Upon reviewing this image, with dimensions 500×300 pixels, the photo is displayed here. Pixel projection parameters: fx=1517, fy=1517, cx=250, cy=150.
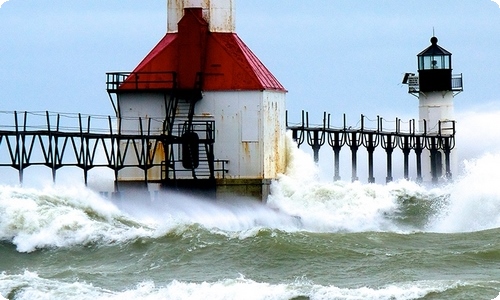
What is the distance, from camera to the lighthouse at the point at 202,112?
4622 centimetres

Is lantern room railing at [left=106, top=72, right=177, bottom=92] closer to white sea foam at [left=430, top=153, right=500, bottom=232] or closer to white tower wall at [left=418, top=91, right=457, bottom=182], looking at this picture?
white sea foam at [left=430, top=153, right=500, bottom=232]

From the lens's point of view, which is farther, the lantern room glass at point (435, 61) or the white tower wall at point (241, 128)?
the lantern room glass at point (435, 61)

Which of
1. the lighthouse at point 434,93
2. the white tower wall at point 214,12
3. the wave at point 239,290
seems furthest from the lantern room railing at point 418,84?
the wave at point 239,290

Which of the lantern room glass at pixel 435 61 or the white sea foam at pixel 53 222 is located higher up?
the lantern room glass at pixel 435 61

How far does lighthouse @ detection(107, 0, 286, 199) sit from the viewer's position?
152 feet

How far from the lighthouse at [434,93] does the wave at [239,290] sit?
131ft

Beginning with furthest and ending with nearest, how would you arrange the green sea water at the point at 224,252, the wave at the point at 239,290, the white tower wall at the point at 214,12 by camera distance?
1. the white tower wall at the point at 214,12
2. the green sea water at the point at 224,252
3. the wave at the point at 239,290

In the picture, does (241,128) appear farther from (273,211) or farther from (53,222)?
(53,222)

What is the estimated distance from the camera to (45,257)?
32844 millimetres

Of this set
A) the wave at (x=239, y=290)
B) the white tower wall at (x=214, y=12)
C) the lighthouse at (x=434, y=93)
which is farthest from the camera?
the lighthouse at (x=434, y=93)

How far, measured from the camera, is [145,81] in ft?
154

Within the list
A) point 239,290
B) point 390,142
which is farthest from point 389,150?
point 239,290

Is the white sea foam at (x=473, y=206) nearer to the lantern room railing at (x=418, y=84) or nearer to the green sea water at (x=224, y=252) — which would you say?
the green sea water at (x=224, y=252)

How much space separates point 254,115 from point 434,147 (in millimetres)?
22722
